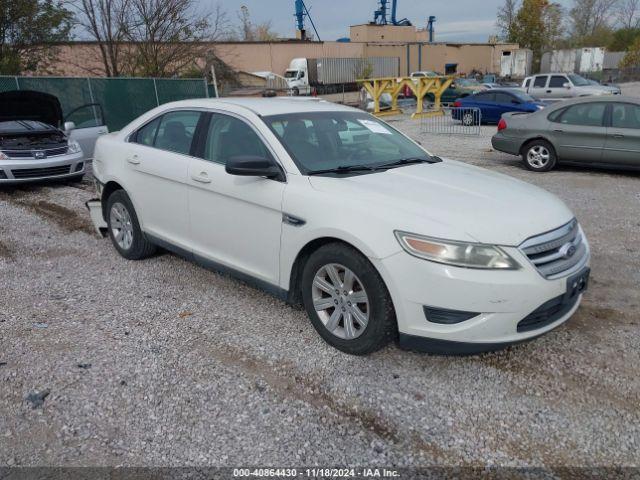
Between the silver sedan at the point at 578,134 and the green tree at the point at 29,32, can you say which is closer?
the silver sedan at the point at 578,134

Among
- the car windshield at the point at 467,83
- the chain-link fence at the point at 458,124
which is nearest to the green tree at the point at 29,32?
the chain-link fence at the point at 458,124

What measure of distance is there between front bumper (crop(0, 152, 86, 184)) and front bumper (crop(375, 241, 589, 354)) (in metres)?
7.77

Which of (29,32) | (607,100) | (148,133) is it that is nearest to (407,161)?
(148,133)

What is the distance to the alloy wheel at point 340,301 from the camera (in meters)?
3.23

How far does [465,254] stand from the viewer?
2.88 meters

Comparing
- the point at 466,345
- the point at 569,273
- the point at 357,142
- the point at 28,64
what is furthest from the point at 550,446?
the point at 28,64

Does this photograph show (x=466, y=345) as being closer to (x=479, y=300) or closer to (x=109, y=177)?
(x=479, y=300)

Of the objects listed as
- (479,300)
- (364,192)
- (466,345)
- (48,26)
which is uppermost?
(48,26)

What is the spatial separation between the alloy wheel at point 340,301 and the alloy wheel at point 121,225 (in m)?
2.57

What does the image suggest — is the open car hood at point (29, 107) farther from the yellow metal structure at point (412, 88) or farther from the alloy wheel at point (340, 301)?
the yellow metal structure at point (412, 88)

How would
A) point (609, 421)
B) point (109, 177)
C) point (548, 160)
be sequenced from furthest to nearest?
point (548, 160)
point (109, 177)
point (609, 421)

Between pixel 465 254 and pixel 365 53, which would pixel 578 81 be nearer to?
pixel 465 254

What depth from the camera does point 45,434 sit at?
2.74 meters

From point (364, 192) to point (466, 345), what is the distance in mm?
1108
